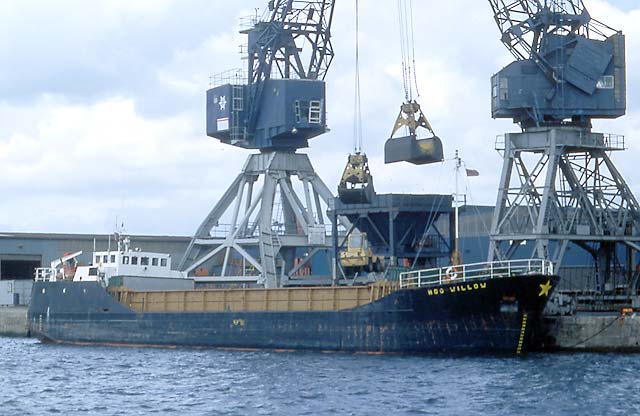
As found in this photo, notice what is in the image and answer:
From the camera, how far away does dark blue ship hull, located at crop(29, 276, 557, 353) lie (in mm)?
47000

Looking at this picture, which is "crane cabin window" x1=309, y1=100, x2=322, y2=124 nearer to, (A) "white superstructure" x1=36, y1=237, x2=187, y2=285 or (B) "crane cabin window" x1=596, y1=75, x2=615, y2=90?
(A) "white superstructure" x1=36, y1=237, x2=187, y2=285

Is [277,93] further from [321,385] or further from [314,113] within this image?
[321,385]

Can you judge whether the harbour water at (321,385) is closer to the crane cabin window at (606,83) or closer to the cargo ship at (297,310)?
the cargo ship at (297,310)

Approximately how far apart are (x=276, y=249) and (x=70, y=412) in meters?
33.5

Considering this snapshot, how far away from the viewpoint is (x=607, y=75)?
195 feet

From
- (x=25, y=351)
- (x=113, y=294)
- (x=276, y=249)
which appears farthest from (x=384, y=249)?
(x=25, y=351)

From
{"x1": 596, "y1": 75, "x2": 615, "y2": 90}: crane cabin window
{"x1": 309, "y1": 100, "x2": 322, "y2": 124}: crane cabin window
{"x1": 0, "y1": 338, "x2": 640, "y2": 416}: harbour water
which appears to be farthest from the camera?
{"x1": 309, "y1": 100, "x2": 322, "y2": 124}: crane cabin window

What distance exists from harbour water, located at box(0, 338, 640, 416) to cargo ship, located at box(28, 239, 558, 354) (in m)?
1.11

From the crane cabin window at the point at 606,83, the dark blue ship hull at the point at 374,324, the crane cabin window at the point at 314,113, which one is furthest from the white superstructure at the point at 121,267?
the crane cabin window at the point at 606,83

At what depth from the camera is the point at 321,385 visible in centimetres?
3969

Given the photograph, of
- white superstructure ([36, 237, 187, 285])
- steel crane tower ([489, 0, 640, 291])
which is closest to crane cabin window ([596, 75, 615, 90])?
steel crane tower ([489, 0, 640, 291])

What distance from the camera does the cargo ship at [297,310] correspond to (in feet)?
155

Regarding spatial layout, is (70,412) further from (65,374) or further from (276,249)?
(276,249)

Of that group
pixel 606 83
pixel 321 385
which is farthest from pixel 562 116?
pixel 321 385
